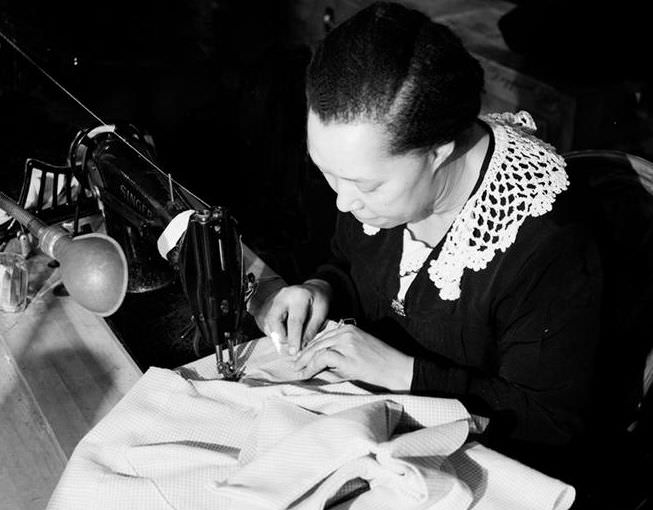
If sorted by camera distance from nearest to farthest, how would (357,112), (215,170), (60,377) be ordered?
(357,112)
(60,377)
(215,170)

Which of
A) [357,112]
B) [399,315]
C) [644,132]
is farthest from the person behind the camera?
[644,132]

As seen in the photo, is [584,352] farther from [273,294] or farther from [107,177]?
[107,177]

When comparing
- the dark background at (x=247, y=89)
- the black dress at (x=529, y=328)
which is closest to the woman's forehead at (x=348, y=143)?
the black dress at (x=529, y=328)

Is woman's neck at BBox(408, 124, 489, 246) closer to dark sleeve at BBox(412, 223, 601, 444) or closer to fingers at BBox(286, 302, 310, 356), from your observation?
dark sleeve at BBox(412, 223, 601, 444)

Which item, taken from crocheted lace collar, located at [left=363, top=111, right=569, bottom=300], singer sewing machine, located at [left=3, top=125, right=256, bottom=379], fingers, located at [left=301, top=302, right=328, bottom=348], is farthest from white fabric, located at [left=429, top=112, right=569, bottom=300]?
singer sewing machine, located at [left=3, top=125, right=256, bottom=379]

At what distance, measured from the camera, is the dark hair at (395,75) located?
1.17 meters

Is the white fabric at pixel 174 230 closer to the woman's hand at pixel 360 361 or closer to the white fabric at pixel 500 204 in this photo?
the woman's hand at pixel 360 361

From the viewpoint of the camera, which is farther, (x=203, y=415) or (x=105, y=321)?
(x=105, y=321)

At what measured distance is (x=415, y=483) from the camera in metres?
1.04

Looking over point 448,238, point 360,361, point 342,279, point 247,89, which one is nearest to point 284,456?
point 360,361

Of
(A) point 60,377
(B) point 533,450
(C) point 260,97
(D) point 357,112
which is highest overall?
(D) point 357,112

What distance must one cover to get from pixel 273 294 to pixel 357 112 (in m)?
0.58

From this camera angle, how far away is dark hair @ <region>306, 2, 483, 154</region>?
117 centimetres

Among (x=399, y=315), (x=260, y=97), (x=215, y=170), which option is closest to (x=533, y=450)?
(x=399, y=315)
